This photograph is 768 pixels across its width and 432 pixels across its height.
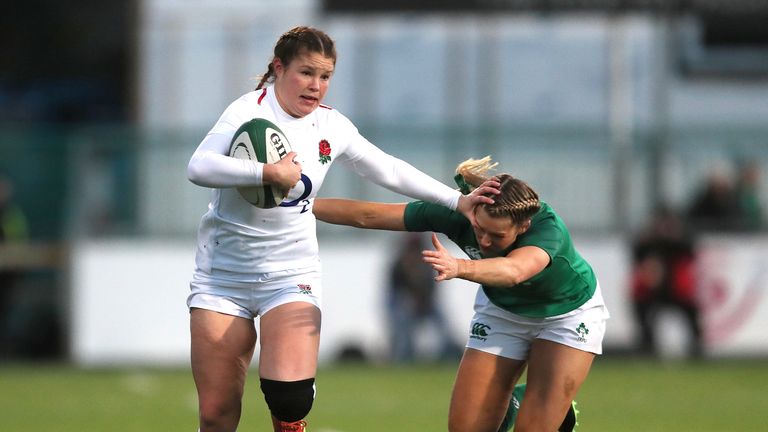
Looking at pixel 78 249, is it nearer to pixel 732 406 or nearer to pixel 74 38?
pixel 732 406

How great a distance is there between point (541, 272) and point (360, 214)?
938 millimetres

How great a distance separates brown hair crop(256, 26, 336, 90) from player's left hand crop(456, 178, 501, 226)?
35.6 inches

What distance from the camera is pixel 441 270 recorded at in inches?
251

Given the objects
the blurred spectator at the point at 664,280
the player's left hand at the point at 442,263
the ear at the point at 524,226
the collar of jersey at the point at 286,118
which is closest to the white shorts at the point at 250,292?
the collar of jersey at the point at 286,118

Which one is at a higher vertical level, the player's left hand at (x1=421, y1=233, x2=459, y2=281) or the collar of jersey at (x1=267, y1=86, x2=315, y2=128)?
the collar of jersey at (x1=267, y1=86, x2=315, y2=128)

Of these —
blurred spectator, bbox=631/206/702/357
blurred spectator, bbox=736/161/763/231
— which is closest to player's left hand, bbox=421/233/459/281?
blurred spectator, bbox=631/206/702/357

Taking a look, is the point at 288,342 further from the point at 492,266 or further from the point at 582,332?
the point at 582,332

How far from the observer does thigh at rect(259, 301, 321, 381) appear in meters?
6.75

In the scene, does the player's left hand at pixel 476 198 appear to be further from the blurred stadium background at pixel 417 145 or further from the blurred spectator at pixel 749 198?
the blurred spectator at pixel 749 198

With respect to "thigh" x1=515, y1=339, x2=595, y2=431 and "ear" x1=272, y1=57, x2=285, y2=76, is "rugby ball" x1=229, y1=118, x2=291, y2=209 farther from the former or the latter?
"thigh" x1=515, y1=339, x2=595, y2=431

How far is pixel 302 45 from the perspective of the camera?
675cm

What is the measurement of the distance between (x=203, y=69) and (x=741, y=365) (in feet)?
24.5

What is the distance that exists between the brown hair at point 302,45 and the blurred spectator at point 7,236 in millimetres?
11435

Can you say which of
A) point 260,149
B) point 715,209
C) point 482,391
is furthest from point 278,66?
point 715,209
